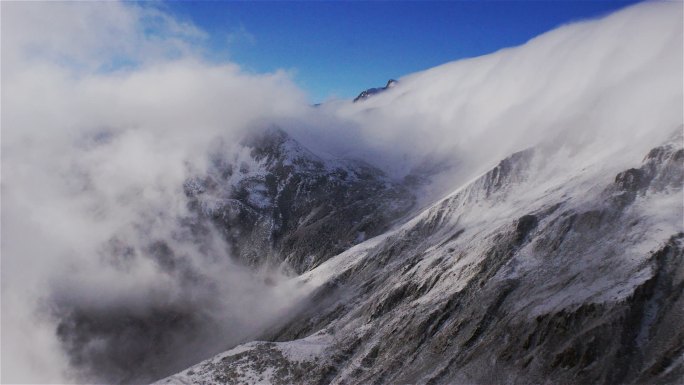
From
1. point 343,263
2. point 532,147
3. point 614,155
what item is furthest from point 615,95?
point 343,263

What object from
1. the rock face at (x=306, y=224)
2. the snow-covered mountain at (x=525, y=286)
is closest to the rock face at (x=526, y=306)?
the snow-covered mountain at (x=525, y=286)

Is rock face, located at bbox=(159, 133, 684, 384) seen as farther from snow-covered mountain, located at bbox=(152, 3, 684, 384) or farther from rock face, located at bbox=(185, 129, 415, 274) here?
rock face, located at bbox=(185, 129, 415, 274)

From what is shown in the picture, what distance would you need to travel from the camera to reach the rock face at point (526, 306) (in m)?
63.1

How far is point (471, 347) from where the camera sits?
73.3 metres

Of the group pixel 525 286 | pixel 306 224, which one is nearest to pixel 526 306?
pixel 525 286

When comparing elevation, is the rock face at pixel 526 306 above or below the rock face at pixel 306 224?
below

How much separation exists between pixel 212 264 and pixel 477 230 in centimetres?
10669

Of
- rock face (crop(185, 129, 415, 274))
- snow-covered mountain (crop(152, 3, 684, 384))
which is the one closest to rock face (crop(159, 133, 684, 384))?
snow-covered mountain (crop(152, 3, 684, 384))

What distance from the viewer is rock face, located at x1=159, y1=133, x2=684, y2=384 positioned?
207 ft

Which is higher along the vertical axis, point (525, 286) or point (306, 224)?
point (306, 224)

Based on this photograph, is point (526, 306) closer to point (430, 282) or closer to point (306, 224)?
point (430, 282)

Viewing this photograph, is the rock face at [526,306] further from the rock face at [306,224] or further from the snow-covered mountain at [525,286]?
the rock face at [306,224]

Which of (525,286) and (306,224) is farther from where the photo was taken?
(306,224)

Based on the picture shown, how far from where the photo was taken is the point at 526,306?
244ft
